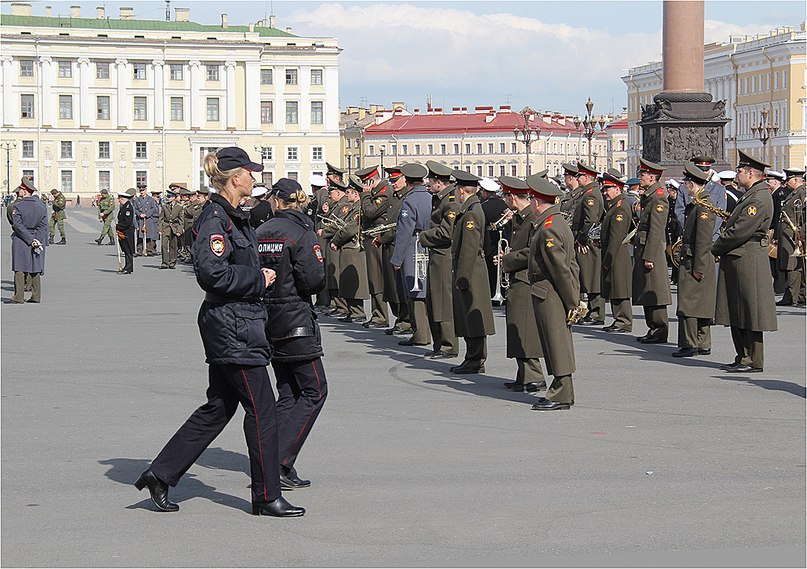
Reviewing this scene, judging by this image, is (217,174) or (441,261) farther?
(441,261)

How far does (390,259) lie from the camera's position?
15.4 metres

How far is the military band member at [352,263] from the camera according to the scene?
54.4ft

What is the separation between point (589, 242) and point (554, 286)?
639 cm

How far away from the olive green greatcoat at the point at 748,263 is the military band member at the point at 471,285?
208 centimetres

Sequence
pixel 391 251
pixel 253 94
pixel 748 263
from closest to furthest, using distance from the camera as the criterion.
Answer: pixel 748 263
pixel 391 251
pixel 253 94

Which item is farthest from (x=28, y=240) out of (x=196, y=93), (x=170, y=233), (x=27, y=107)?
(x=196, y=93)

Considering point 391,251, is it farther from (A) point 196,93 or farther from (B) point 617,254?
(A) point 196,93

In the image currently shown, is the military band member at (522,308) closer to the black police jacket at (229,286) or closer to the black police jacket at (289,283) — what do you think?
the black police jacket at (289,283)

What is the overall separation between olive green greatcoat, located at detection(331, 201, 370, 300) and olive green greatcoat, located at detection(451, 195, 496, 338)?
4.72 meters

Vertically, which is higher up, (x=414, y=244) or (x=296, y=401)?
(x=414, y=244)

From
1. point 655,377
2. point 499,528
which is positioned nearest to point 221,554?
point 499,528

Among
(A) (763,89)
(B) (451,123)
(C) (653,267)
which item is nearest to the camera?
(C) (653,267)

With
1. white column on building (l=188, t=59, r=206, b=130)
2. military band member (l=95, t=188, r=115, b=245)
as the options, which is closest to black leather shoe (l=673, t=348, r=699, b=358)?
military band member (l=95, t=188, r=115, b=245)

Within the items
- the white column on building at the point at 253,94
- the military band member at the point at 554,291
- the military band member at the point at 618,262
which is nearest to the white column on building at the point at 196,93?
the white column on building at the point at 253,94
